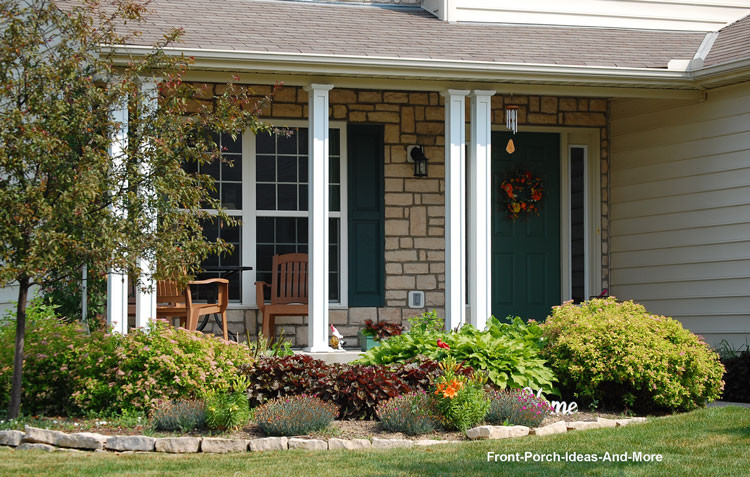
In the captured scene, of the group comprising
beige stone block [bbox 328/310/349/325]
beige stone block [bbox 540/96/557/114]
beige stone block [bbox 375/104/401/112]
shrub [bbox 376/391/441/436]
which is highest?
beige stone block [bbox 540/96/557/114]

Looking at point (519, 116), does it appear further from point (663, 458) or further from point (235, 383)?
point (663, 458)

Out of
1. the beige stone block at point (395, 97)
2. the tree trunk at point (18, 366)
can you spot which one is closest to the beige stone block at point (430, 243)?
the beige stone block at point (395, 97)

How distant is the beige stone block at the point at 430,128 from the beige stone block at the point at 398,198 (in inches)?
27.9

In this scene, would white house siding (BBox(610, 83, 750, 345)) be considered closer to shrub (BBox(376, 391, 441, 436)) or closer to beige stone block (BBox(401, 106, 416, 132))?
beige stone block (BBox(401, 106, 416, 132))

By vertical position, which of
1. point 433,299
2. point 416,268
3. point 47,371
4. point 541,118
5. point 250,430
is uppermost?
point 541,118

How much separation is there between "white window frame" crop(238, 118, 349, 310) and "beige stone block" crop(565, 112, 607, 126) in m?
2.58

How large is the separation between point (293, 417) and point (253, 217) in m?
3.93

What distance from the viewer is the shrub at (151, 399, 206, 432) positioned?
6.38 meters

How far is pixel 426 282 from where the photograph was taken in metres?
10.2

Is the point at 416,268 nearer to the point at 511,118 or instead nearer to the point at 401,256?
the point at 401,256

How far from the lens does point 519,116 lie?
10.7 m

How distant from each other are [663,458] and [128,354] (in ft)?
12.5

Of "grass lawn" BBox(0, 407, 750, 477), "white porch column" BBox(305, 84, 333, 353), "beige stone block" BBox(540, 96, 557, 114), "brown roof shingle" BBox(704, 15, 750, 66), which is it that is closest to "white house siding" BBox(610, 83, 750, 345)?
"brown roof shingle" BBox(704, 15, 750, 66)

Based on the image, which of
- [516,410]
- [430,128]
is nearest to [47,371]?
[516,410]
